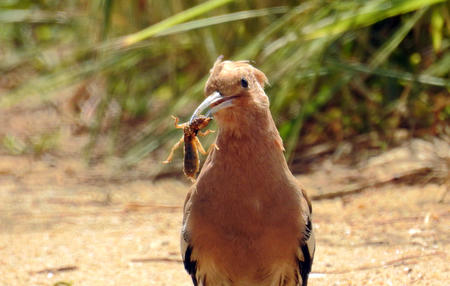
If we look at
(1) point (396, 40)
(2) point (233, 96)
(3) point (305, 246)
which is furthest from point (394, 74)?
(2) point (233, 96)

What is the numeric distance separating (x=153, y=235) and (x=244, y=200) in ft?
5.25

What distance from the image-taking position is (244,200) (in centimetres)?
240

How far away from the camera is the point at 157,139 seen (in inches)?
190

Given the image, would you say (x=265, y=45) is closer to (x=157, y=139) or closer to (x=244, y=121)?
(x=157, y=139)

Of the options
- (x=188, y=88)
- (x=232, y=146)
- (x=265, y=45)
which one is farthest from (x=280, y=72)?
(x=232, y=146)

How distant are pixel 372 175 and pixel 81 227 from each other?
1717mm

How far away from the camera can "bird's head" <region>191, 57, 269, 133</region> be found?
236 cm

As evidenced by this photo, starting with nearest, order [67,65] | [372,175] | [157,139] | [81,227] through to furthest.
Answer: [81,227], [372,175], [157,139], [67,65]

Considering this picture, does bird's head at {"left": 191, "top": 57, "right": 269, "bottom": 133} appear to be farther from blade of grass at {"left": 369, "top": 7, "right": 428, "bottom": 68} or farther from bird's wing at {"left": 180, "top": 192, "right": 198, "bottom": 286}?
blade of grass at {"left": 369, "top": 7, "right": 428, "bottom": 68}

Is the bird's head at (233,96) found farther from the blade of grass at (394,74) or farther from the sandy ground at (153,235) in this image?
the blade of grass at (394,74)

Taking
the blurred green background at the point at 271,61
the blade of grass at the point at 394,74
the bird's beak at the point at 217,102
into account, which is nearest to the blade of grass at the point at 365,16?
the blurred green background at the point at 271,61

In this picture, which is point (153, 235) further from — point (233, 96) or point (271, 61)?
point (233, 96)

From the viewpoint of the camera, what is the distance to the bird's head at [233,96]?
7.74 feet

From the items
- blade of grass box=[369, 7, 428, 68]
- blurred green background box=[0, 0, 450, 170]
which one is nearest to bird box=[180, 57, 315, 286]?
blurred green background box=[0, 0, 450, 170]
